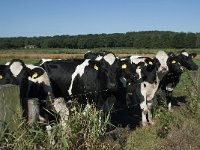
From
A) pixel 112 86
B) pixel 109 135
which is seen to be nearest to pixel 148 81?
pixel 112 86

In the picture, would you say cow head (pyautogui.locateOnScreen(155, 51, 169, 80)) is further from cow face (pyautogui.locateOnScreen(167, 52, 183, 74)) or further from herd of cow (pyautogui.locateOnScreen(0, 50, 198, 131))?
cow face (pyautogui.locateOnScreen(167, 52, 183, 74))

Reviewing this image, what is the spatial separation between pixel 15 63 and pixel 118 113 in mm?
4468

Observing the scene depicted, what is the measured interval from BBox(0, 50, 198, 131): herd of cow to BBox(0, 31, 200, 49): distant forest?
93643 mm

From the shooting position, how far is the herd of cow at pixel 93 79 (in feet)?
26.9

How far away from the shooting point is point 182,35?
345 ft


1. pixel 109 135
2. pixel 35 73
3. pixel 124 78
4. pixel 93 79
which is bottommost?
pixel 109 135

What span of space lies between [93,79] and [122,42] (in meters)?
113

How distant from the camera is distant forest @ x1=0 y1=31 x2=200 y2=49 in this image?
343 ft

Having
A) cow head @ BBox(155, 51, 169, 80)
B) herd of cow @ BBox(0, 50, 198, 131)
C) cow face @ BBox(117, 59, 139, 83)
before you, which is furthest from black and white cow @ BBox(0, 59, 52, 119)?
cow head @ BBox(155, 51, 169, 80)

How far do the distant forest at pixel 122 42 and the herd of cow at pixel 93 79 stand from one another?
93.6 meters

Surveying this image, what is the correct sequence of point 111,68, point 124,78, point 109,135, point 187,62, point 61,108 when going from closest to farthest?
point 61,108, point 109,135, point 111,68, point 124,78, point 187,62

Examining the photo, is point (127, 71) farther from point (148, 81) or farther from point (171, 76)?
point (171, 76)

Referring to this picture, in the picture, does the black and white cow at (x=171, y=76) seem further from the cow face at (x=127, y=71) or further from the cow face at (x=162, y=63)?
the cow face at (x=127, y=71)

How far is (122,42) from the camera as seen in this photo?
121125 mm
